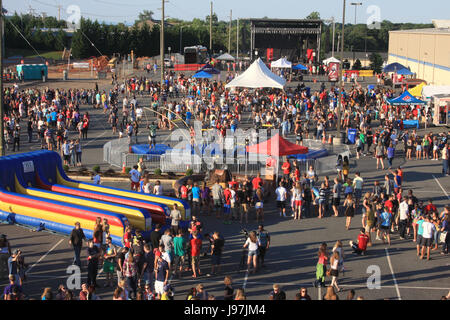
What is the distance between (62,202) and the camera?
59.7 ft

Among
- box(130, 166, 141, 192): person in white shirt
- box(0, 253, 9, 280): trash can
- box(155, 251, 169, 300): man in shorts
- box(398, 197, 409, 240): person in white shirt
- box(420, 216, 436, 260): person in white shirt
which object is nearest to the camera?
box(155, 251, 169, 300): man in shorts

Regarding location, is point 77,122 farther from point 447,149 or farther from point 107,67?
point 107,67

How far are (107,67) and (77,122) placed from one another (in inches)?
1534

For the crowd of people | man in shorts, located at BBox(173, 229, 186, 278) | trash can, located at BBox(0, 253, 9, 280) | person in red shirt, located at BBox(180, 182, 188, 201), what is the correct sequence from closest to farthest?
1. the crowd of people
2. trash can, located at BBox(0, 253, 9, 280)
3. man in shorts, located at BBox(173, 229, 186, 278)
4. person in red shirt, located at BBox(180, 182, 188, 201)

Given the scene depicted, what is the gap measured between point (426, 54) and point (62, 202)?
52.3 metres

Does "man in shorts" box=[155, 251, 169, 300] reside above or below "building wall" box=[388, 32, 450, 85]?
below

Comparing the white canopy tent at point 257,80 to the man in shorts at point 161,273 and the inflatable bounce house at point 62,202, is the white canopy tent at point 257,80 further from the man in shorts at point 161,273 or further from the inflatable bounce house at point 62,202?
the man in shorts at point 161,273

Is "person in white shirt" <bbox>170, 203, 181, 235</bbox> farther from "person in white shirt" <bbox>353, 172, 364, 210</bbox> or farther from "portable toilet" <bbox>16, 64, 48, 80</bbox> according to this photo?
"portable toilet" <bbox>16, 64, 48, 80</bbox>

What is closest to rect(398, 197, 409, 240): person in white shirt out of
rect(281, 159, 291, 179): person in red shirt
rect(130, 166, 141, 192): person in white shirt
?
rect(281, 159, 291, 179): person in red shirt

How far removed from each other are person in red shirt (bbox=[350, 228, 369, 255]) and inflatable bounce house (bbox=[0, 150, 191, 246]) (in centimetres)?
498

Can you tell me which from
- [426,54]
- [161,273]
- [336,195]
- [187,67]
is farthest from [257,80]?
[187,67]

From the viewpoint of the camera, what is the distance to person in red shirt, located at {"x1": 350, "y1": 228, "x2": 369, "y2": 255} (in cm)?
1596

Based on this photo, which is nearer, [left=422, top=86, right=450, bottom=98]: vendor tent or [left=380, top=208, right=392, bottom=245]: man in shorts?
[left=380, top=208, right=392, bottom=245]: man in shorts

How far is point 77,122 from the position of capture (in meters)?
35.8
